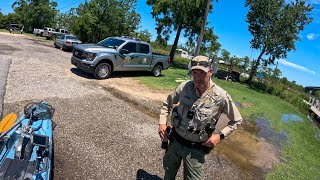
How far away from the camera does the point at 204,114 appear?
2.99 m

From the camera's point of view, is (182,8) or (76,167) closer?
(76,167)

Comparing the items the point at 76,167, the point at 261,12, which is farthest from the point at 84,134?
the point at 261,12

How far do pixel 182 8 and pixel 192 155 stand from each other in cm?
1981

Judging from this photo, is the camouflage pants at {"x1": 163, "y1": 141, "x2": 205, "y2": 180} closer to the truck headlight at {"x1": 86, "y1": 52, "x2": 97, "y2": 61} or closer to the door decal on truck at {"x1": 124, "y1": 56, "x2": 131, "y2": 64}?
the truck headlight at {"x1": 86, "y1": 52, "x2": 97, "y2": 61}

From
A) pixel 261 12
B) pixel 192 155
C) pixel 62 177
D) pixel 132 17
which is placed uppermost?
pixel 261 12

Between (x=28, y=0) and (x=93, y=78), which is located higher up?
(x=28, y=0)

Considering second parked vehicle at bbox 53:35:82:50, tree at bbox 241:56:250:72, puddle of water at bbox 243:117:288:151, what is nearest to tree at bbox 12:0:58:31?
second parked vehicle at bbox 53:35:82:50

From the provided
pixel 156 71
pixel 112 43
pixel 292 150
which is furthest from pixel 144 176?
pixel 156 71

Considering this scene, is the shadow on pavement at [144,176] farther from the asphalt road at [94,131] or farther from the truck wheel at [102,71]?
the truck wheel at [102,71]

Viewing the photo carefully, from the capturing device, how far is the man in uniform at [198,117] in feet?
9.82

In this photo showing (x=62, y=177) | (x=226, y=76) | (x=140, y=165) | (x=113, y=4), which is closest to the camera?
(x=62, y=177)

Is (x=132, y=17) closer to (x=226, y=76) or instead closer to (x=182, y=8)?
(x=182, y=8)

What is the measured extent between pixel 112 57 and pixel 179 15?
12.2m

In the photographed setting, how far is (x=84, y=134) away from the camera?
5.65 m
